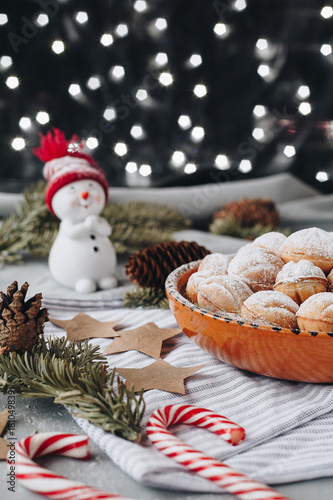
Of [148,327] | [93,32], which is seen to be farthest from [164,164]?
[148,327]

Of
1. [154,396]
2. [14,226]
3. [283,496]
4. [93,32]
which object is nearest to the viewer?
[283,496]

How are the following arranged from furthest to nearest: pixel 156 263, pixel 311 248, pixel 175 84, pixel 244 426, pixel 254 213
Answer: pixel 175 84 < pixel 254 213 < pixel 156 263 < pixel 311 248 < pixel 244 426

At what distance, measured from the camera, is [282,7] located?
1887 mm

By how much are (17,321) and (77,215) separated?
53 cm

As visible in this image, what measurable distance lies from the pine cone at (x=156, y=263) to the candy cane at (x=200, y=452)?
0.52 meters

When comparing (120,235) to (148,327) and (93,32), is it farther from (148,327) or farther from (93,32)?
(93,32)

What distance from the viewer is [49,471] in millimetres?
596

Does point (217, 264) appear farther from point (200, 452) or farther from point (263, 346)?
point (200, 452)

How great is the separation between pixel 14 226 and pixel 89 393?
930 mm

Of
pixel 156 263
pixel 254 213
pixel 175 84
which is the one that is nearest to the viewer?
pixel 156 263

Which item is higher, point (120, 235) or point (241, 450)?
point (120, 235)

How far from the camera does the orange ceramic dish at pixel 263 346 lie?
72 centimetres

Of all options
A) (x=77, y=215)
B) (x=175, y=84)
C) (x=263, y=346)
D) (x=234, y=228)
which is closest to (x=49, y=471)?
(x=263, y=346)

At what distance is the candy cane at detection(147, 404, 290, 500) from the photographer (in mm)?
568
